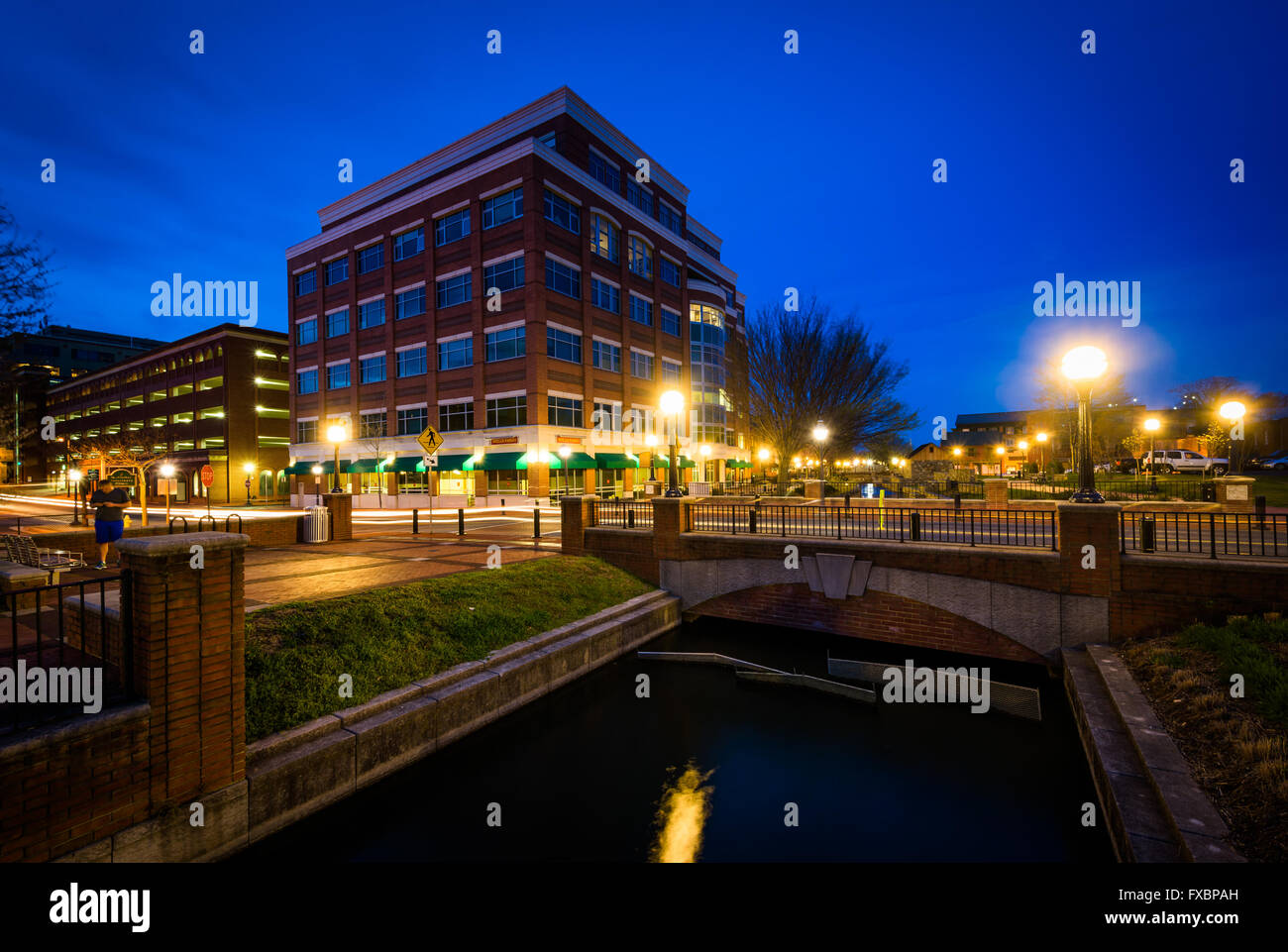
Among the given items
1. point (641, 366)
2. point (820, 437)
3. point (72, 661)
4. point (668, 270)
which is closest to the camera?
point (72, 661)

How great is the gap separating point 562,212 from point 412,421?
17.0 metres

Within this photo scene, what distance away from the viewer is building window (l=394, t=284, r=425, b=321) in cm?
3666

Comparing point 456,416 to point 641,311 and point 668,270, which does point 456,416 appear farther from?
point 668,270

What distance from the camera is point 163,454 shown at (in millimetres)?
51188

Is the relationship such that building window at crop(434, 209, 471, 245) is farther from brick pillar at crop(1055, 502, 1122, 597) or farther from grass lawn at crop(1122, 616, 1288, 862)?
grass lawn at crop(1122, 616, 1288, 862)

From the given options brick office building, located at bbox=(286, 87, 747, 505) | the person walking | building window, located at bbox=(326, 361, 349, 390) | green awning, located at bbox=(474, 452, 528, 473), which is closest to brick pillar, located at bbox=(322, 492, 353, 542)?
the person walking

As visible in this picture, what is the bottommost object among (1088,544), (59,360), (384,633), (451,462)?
(384,633)

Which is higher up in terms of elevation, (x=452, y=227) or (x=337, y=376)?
(x=452, y=227)

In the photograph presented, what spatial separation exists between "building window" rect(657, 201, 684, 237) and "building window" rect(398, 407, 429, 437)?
79.4 ft

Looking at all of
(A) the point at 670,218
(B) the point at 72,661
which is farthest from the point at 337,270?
(B) the point at 72,661

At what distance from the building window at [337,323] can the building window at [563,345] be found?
1875 cm

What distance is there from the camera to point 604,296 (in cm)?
3694
